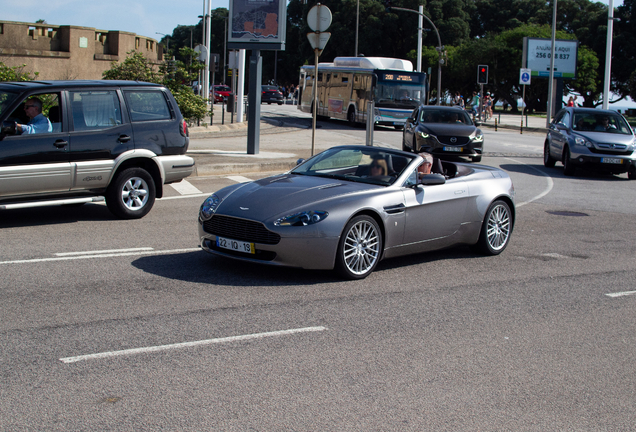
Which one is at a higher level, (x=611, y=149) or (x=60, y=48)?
(x=60, y=48)

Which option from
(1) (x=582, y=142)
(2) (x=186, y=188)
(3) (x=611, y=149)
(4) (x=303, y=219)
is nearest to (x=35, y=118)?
(2) (x=186, y=188)

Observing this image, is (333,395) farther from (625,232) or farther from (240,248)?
(625,232)

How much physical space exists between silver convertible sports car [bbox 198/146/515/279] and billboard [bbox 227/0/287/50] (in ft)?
38.0

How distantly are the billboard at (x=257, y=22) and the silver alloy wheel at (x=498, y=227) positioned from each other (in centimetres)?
1178

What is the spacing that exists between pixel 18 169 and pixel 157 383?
19.3 ft

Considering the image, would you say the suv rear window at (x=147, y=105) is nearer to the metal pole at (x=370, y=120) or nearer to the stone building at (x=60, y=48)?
the metal pole at (x=370, y=120)

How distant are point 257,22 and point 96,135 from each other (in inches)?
408

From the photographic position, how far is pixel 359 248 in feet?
24.2

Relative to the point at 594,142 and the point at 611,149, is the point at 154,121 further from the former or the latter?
the point at 611,149

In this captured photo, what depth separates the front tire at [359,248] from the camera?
723cm

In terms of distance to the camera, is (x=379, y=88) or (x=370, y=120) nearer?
(x=370, y=120)

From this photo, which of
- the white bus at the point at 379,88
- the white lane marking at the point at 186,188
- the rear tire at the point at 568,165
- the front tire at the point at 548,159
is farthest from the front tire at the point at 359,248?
the white bus at the point at 379,88

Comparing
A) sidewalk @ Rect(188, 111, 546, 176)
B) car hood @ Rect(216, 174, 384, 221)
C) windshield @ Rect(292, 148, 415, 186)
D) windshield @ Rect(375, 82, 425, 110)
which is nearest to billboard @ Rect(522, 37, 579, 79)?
windshield @ Rect(375, 82, 425, 110)

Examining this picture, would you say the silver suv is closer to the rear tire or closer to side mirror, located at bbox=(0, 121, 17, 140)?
side mirror, located at bbox=(0, 121, 17, 140)
